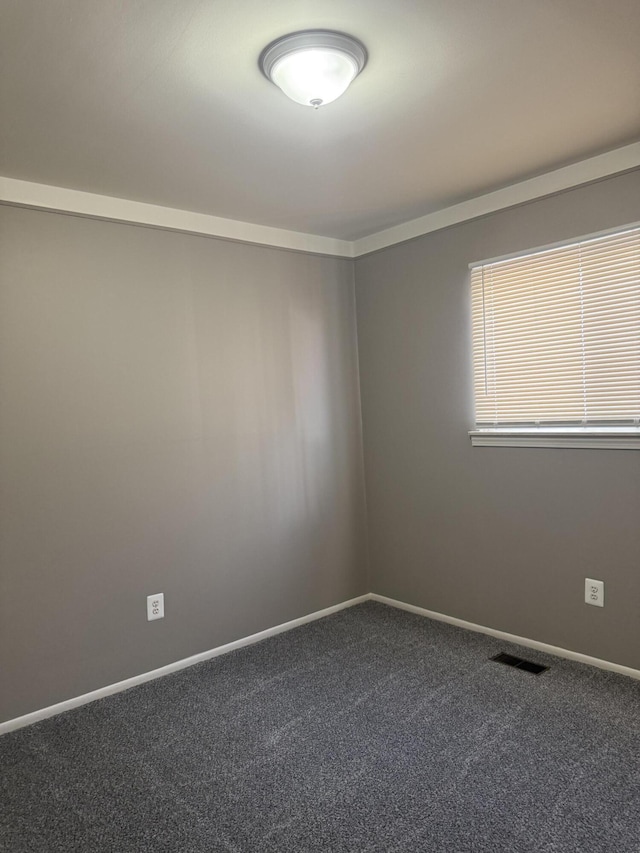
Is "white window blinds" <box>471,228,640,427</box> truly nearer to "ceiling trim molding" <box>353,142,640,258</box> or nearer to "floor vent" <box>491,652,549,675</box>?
"ceiling trim molding" <box>353,142,640,258</box>

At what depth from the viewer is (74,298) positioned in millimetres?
2828

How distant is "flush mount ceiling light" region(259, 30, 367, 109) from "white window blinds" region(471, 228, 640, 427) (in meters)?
1.49

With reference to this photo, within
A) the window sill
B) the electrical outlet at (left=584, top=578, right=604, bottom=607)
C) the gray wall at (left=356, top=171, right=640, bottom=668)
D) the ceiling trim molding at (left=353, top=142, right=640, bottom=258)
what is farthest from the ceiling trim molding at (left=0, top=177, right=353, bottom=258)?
the electrical outlet at (left=584, top=578, right=604, bottom=607)

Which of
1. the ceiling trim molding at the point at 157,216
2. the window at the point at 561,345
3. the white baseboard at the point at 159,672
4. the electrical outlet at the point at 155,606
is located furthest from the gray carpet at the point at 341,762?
the ceiling trim molding at the point at 157,216

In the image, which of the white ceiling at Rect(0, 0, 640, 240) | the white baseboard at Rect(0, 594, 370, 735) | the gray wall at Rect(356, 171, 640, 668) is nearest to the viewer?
the white ceiling at Rect(0, 0, 640, 240)

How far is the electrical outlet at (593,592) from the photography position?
2867 millimetres

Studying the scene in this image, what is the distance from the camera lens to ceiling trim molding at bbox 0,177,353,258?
269 cm

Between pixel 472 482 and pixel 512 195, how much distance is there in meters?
1.50

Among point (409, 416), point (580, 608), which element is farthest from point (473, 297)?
point (580, 608)

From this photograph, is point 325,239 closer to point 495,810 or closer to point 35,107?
point 35,107

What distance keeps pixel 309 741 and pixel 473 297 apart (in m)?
2.30

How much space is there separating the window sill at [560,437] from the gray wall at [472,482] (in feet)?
0.14

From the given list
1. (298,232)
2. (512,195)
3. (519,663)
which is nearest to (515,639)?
(519,663)

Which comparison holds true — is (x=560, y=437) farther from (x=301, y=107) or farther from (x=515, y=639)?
(x=301, y=107)
